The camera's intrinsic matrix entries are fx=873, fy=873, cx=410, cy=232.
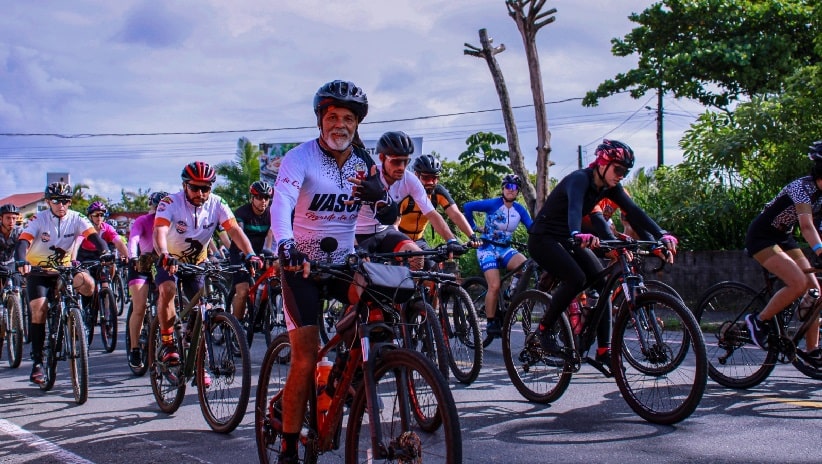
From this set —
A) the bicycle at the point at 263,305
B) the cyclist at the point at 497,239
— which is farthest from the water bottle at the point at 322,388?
the bicycle at the point at 263,305

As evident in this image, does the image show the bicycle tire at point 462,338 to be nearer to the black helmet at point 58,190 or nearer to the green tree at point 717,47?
the black helmet at point 58,190

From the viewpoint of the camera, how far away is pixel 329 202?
4.59m

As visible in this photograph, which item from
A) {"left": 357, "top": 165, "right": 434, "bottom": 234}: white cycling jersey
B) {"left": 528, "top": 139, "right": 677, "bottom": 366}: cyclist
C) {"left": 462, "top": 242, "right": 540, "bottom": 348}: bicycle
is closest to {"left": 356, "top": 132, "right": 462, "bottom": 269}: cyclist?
{"left": 357, "top": 165, "right": 434, "bottom": 234}: white cycling jersey

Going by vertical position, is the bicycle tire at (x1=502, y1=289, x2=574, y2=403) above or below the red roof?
below

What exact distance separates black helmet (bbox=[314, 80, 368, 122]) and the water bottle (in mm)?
1291

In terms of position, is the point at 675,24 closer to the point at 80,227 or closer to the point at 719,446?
the point at 80,227

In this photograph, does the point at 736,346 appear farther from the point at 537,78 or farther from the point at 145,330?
the point at 537,78

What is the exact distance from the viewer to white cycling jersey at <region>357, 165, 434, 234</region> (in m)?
6.71

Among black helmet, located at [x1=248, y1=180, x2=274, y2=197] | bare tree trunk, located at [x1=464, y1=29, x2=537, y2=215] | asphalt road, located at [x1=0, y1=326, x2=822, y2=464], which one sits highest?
bare tree trunk, located at [x1=464, y1=29, x2=537, y2=215]

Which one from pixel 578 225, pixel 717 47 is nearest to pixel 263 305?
pixel 578 225

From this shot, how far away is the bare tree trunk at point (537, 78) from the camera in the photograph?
17.3m

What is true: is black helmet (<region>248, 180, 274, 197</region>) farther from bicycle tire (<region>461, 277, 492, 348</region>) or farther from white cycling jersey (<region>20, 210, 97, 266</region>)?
bicycle tire (<region>461, 277, 492, 348</region>)

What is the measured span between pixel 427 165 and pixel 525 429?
3827 mm

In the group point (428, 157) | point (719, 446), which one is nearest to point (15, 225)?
point (428, 157)
